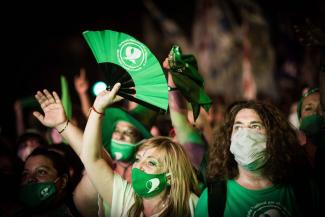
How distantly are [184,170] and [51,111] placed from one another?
1081 millimetres

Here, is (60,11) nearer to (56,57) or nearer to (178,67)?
(56,57)

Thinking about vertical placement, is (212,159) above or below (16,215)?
above

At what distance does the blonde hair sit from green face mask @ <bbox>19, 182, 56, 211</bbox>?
650 mm

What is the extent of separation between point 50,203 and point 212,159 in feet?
4.23

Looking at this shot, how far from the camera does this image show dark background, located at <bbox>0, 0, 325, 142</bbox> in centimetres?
874

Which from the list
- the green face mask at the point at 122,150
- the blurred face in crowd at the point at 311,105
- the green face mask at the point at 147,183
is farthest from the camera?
the green face mask at the point at 122,150

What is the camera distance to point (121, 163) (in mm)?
3605

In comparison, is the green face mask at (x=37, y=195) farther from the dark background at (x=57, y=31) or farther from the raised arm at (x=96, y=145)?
the dark background at (x=57, y=31)

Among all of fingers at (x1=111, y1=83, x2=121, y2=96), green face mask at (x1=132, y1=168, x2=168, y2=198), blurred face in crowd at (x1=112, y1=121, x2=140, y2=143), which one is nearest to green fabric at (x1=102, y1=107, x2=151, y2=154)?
blurred face in crowd at (x1=112, y1=121, x2=140, y2=143)

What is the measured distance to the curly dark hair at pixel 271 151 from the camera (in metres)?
2.56

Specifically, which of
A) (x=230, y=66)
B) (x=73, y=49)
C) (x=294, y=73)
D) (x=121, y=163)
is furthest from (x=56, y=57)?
(x=121, y=163)

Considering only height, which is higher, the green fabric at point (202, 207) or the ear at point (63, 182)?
the ear at point (63, 182)

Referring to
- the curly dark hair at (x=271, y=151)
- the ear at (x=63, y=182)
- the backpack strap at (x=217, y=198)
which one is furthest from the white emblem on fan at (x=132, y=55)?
the ear at (x=63, y=182)

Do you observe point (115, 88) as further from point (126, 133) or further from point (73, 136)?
point (126, 133)
